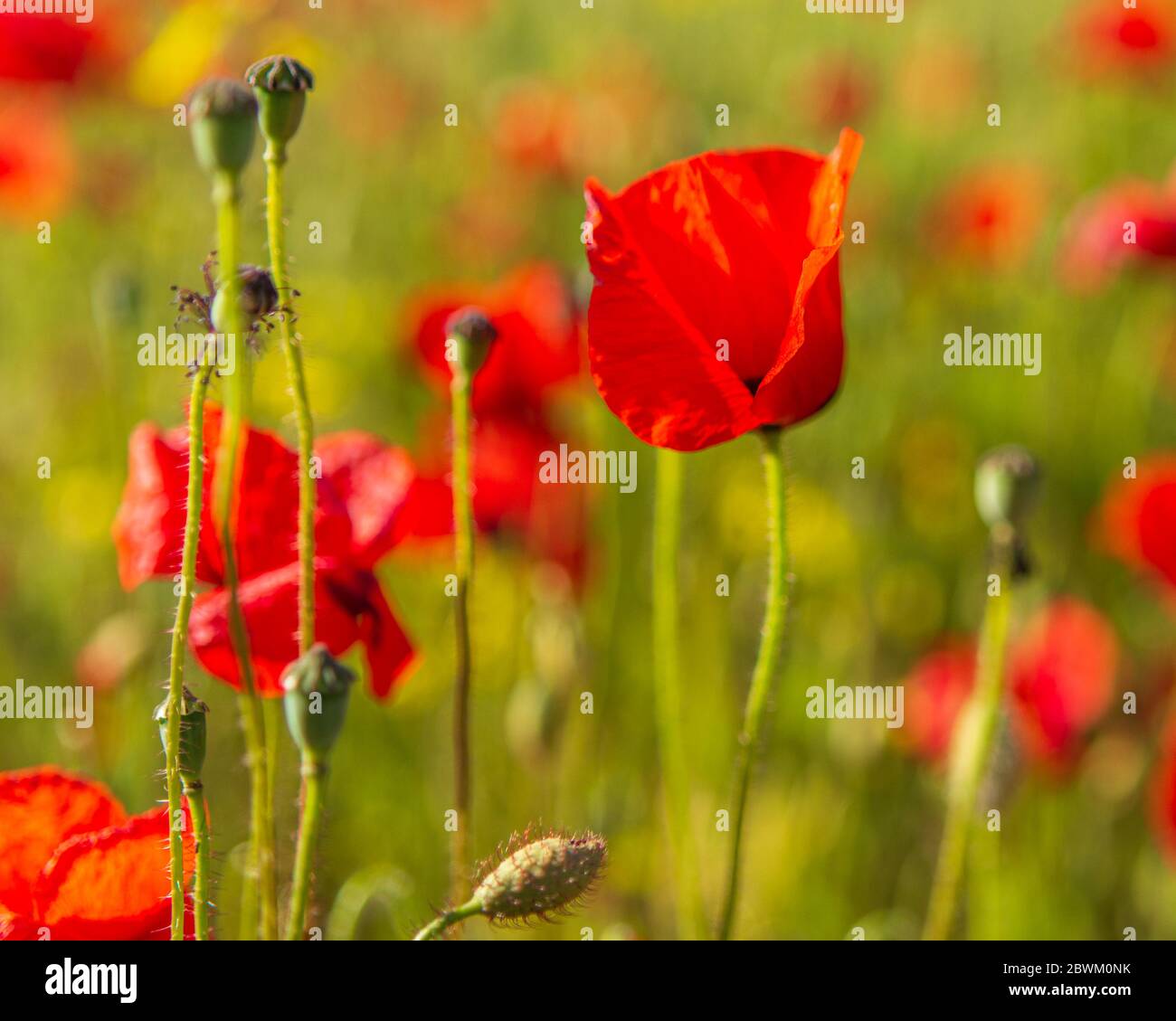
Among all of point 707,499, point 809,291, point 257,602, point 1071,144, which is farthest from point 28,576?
point 1071,144

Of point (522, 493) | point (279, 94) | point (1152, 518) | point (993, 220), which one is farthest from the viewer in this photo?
point (993, 220)

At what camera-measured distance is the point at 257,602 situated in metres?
0.83

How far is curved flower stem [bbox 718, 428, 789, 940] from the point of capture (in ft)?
2.44

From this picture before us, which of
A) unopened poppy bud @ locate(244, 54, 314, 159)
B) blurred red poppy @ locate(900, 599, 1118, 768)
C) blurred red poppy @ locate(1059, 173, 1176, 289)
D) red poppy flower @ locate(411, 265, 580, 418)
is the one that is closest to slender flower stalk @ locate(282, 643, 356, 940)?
unopened poppy bud @ locate(244, 54, 314, 159)

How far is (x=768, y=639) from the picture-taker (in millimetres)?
746

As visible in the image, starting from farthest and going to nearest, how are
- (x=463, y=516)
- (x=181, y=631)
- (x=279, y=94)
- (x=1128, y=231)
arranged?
(x=1128, y=231), (x=463, y=516), (x=279, y=94), (x=181, y=631)

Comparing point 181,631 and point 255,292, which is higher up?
point 255,292

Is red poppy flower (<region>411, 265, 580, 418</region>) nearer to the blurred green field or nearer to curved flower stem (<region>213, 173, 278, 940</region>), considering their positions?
the blurred green field

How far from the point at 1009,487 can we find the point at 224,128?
572 millimetres

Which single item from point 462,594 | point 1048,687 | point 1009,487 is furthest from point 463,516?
point 1048,687

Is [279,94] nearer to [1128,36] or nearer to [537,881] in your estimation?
[537,881]

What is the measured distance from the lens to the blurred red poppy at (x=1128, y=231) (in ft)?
6.54

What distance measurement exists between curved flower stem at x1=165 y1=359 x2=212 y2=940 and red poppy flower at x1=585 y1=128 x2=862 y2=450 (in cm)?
23
